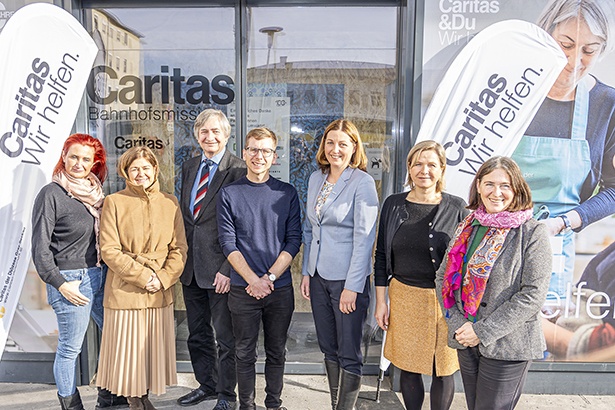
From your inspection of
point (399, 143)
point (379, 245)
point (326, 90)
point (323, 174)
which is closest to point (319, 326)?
→ point (379, 245)

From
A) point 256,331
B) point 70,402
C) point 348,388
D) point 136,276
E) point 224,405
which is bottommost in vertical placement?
point 224,405

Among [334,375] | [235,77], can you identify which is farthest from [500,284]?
[235,77]

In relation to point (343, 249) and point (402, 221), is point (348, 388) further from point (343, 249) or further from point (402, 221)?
point (402, 221)

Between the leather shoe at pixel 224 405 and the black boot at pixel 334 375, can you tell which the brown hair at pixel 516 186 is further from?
the leather shoe at pixel 224 405

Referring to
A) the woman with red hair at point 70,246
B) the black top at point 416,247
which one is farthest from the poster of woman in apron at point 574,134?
the woman with red hair at point 70,246

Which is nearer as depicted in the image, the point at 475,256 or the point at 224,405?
the point at 475,256

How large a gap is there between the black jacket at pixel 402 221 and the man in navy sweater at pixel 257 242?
52 centimetres

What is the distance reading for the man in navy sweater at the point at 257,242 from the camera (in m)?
2.59

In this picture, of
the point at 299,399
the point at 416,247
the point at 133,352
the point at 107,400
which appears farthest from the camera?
the point at 299,399

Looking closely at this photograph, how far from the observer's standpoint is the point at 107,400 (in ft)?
9.88

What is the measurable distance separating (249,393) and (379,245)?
124 centimetres

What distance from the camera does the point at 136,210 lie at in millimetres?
2621

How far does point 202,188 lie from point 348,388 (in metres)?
1.55

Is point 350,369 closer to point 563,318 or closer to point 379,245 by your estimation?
point 379,245
